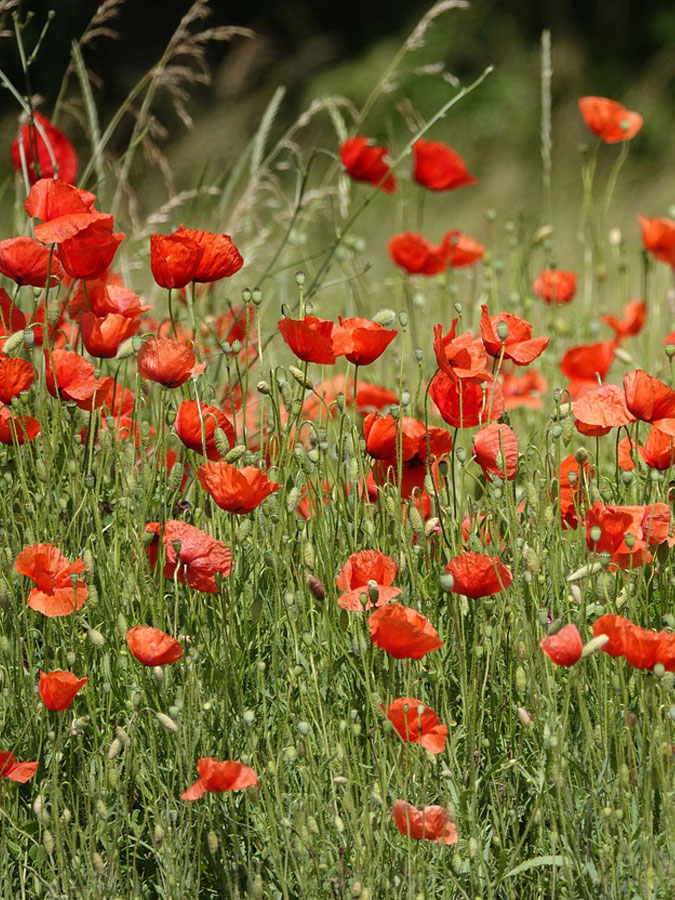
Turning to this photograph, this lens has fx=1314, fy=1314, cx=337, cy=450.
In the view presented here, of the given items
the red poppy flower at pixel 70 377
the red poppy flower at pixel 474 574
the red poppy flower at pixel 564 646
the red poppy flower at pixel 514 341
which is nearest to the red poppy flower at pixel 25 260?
the red poppy flower at pixel 70 377

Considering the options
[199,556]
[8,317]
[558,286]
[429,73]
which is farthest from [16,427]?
[429,73]

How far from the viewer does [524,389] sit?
115 inches

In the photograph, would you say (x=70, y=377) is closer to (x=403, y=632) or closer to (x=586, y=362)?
(x=403, y=632)

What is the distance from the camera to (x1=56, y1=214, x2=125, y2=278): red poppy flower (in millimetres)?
1865

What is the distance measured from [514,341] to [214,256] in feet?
1.44

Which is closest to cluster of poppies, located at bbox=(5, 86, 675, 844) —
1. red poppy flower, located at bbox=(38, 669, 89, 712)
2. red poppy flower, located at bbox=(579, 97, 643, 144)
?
red poppy flower, located at bbox=(38, 669, 89, 712)

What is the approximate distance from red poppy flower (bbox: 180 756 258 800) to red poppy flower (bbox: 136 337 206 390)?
1.85 ft

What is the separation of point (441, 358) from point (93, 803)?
708 mm

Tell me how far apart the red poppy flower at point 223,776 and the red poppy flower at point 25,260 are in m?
0.82

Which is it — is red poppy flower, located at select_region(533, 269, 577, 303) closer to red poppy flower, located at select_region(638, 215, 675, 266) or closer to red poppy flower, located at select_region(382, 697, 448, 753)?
red poppy flower, located at select_region(638, 215, 675, 266)

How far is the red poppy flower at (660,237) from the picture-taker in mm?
2857

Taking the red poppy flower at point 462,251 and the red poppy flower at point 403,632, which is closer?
the red poppy flower at point 403,632

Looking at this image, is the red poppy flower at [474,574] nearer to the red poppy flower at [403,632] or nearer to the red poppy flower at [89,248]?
the red poppy flower at [403,632]

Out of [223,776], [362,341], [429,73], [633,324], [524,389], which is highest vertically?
[362,341]
